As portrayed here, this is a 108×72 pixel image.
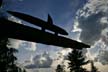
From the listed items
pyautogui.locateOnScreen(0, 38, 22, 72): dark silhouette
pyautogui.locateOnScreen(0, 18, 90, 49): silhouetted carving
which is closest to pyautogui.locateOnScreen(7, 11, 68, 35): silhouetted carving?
pyautogui.locateOnScreen(0, 18, 90, 49): silhouetted carving

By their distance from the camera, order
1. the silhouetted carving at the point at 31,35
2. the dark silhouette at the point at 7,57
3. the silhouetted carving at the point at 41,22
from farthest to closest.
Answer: the dark silhouette at the point at 7,57
the silhouetted carving at the point at 41,22
the silhouetted carving at the point at 31,35

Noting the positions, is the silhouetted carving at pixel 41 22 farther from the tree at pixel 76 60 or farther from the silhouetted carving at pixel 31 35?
the tree at pixel 76 60

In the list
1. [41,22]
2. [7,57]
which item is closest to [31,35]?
[41,22]

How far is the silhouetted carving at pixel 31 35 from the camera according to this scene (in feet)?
9.68

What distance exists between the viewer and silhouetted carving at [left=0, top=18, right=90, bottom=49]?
9.68 feet

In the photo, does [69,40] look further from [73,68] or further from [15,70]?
[73,68]

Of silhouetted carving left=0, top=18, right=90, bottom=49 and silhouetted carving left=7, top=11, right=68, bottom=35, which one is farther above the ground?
silhouetted carving left=7, top=11, right=68, bottom=35

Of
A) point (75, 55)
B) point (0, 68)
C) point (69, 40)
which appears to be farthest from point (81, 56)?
point (69, 40)

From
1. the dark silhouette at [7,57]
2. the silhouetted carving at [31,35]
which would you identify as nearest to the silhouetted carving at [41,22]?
the silhouetted carving at [31,35]

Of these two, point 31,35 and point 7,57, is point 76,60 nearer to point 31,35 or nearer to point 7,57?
point 7,57

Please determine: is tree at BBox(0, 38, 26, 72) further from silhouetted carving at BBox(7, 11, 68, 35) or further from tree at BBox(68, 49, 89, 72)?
silhouetted carving at BBox(7, 11, 68, 35)

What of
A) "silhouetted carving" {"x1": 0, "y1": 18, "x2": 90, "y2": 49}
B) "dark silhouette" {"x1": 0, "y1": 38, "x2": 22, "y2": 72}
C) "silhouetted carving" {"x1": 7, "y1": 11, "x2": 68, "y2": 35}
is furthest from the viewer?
"dark silhouette" {"x1": 0, "y1": 38, "x2": 22, "y2": 72}

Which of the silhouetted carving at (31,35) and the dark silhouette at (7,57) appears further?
the dark silhouette at (7,57)

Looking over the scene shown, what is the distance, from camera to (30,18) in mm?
3178
